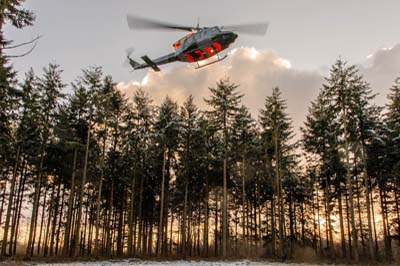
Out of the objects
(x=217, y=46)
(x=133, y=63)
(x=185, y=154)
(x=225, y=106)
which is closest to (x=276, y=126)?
(x=225, y=106)

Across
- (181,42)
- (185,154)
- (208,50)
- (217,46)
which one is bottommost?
(185,154)

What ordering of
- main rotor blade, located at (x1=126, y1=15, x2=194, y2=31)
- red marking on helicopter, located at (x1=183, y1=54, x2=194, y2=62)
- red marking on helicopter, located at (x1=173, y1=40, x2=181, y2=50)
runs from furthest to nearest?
1. red marking on helicopter, located at (x1=173, y1=40, x2=181, y2=50)
2. red marking on helicopter, located at (x1=183, y1=54, x2=194, y2=62)
3. main rotor blade, located at (x1=126, y1=15, x2=194, y2=31)

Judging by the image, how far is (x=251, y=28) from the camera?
14.1 metres

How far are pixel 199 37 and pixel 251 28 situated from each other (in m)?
2.87

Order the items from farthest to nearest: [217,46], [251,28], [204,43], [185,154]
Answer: [185,154] → [217,46] → [204,43] → [251,28]

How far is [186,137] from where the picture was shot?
25.2m

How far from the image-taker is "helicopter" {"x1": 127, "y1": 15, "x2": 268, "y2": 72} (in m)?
13.8

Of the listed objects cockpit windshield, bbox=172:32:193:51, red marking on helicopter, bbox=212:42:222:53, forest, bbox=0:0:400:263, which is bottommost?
forest, bbox=0:0:400:263

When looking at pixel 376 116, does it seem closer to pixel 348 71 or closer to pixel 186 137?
pixel 348 71

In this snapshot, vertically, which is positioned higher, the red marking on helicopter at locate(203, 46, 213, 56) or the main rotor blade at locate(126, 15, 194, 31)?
the main rotor blade at locate(126, 15, 194, 31)

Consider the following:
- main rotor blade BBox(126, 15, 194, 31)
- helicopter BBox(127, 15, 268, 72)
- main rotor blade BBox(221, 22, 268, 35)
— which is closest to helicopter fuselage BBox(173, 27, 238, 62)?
helicopter BBox(127, 15, 268, 72)

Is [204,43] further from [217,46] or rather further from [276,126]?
[276,126]

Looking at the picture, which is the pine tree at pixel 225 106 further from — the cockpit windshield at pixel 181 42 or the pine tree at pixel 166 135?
the cockpit windshield at pixel 181 42

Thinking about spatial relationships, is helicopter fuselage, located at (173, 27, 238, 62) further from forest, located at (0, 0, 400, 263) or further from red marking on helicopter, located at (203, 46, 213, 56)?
forest, located at (0, 0, 400, 263)
